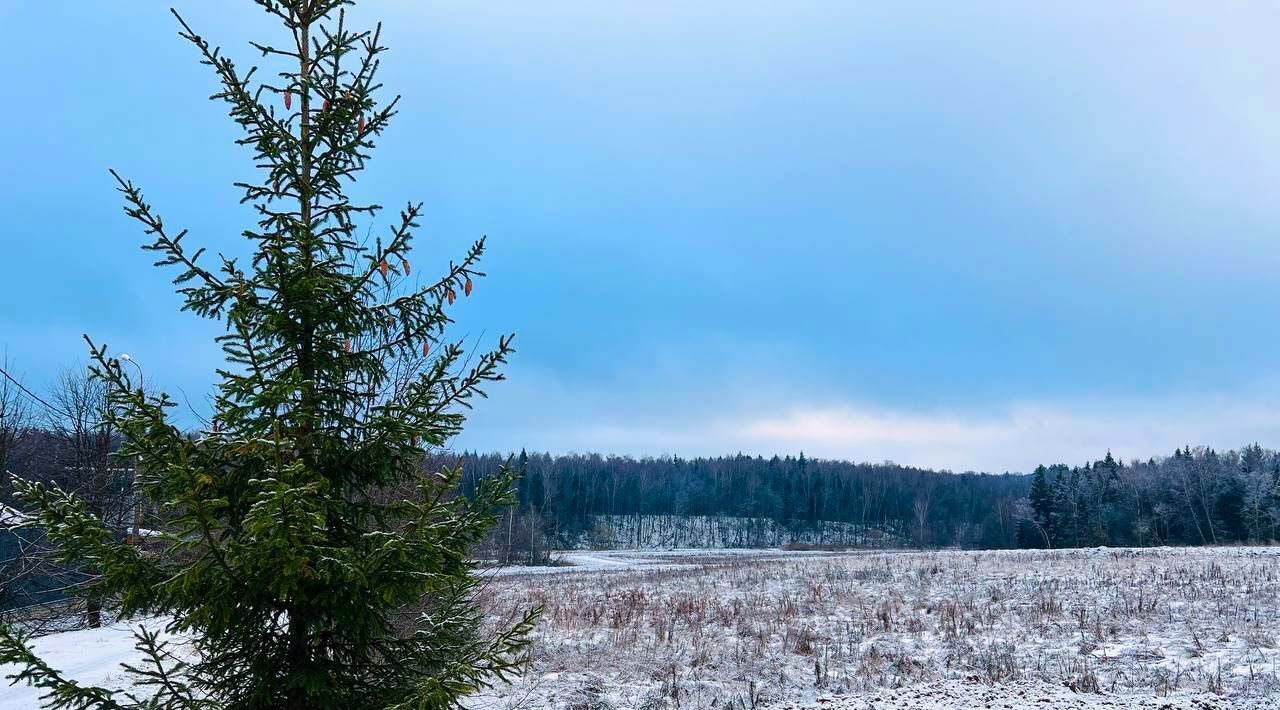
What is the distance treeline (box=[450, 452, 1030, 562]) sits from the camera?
106938mm

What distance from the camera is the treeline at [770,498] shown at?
107 meters

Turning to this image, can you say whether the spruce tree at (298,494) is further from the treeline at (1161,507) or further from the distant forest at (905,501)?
the treeline at (1161,507)

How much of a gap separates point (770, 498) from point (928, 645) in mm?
111761

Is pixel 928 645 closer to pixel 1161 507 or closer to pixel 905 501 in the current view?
pixel 1161 507

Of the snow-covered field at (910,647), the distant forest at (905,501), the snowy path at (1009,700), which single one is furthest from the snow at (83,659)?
the distant forest at (905,501)

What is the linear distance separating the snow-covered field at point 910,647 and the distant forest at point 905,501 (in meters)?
34.9

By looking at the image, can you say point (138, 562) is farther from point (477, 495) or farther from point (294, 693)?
point (477, 495)

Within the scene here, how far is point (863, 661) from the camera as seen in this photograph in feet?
36.8

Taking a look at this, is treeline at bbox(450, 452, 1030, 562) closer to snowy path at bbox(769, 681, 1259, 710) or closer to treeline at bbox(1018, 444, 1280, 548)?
treeline at bbox(1018, 444, 1280, 548)

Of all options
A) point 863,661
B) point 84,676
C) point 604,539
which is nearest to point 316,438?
point 84,676

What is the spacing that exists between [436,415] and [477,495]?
606mm

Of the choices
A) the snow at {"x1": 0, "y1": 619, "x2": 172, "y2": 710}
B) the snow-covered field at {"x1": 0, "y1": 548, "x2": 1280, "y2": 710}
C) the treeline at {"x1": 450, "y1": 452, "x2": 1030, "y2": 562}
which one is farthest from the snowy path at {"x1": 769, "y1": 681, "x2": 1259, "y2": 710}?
the treeline at {"x1": 450, "y1": 452, "x2": 1030, "y2": 562}

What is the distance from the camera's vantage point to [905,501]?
4884 inches

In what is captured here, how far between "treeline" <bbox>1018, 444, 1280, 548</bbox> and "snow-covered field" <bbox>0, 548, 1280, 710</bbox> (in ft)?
181
